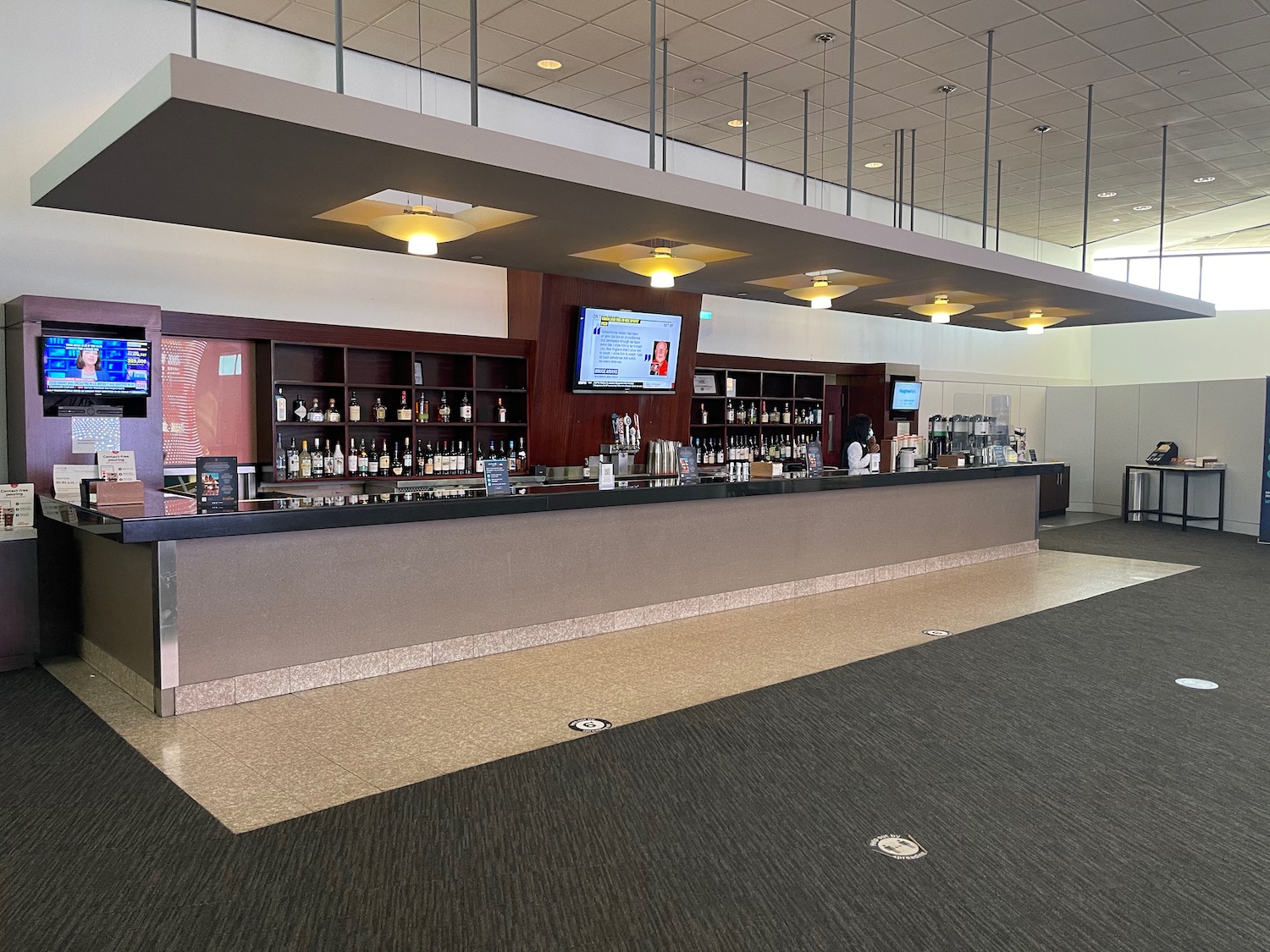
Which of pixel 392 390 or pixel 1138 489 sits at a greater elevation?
pixel 392 390

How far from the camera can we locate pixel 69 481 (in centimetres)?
532

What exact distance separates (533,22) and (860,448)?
4579mm

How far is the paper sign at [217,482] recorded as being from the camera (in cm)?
456

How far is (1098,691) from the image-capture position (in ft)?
16.1

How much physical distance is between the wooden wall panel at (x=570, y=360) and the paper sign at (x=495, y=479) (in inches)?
93.8

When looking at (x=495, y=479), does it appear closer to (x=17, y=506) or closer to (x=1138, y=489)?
(x=17, y=506)

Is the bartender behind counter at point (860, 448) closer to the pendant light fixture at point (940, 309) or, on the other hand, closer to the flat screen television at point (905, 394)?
the pendant light fixture at point (940, 309)

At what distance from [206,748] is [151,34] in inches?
185

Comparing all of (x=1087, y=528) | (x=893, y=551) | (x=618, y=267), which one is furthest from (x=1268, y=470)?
(x=618, y=267)

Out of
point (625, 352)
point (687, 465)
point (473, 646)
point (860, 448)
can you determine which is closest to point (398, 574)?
point (473, 646)

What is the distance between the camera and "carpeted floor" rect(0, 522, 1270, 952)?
254cm

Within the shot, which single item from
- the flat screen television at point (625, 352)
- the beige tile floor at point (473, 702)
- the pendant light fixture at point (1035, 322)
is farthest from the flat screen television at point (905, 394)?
the beige tile floor at point (473, 702)

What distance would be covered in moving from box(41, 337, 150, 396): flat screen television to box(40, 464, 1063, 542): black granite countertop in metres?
0.67

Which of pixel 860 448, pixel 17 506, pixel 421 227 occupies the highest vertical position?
pixel 421 227
